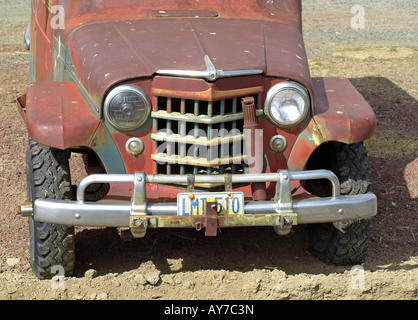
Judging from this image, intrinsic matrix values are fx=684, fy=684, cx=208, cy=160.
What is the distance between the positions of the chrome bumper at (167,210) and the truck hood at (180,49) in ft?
1.92

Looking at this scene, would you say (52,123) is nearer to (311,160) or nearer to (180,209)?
(180,209)

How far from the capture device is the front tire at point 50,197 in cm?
386

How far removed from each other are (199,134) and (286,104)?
542mm

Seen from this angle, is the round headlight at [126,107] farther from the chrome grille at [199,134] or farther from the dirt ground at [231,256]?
the dirt ground at [231,256]

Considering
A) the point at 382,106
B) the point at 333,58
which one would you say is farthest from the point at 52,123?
the point at 333,58

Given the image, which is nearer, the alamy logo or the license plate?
the license plate

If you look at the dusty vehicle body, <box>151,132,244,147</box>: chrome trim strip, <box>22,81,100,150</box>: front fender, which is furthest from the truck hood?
<box>151,132,244,147</box>: chrome trim strip

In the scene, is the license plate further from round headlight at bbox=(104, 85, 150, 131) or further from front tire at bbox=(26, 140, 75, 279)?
front tire at bbox=(26, 140, 75, 279)

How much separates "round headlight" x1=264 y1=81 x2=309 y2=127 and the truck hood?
0.06 metres

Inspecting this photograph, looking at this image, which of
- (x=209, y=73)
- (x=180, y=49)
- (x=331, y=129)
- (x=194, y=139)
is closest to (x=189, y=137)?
(x=194, y=139)

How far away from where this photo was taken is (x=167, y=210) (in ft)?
11.7

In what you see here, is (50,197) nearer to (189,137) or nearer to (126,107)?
(126,107)

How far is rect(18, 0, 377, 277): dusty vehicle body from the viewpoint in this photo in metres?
3.57

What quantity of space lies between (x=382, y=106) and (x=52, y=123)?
4.78 meters
